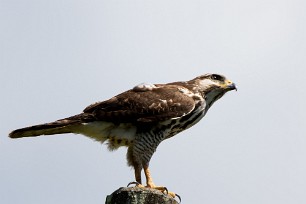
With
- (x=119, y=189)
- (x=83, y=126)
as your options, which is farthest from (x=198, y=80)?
(x=119, y=189)

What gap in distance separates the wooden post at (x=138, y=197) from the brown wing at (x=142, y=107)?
163 inches

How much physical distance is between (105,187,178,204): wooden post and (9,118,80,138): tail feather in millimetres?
3690

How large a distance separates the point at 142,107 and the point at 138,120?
0.23 meters

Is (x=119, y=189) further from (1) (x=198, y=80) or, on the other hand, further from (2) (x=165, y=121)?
(1) (x=198, y=80)

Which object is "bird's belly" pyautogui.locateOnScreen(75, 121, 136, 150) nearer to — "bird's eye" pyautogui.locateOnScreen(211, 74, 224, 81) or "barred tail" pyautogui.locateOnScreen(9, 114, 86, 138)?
"barred tail" pyautogui.locateOnScreen(9, 114, 86, 138)

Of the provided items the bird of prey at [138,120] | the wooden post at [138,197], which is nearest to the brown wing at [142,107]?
the bird of prey at [138,120]

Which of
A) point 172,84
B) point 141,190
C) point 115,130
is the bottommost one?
point 141,190

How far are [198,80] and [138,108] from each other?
150 centimetres

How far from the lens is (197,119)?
10570 millimetres

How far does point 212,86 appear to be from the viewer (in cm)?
1112

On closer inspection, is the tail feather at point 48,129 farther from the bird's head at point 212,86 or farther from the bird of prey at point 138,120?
the bird's head at point 212,86

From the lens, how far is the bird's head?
435 inches

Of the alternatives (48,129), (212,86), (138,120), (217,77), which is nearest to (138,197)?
(48,129)

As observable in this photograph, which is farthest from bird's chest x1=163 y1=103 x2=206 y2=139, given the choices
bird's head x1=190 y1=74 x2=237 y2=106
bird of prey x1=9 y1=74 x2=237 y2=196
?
bird's head x1=190 y1=74 x2=237 y2=106
